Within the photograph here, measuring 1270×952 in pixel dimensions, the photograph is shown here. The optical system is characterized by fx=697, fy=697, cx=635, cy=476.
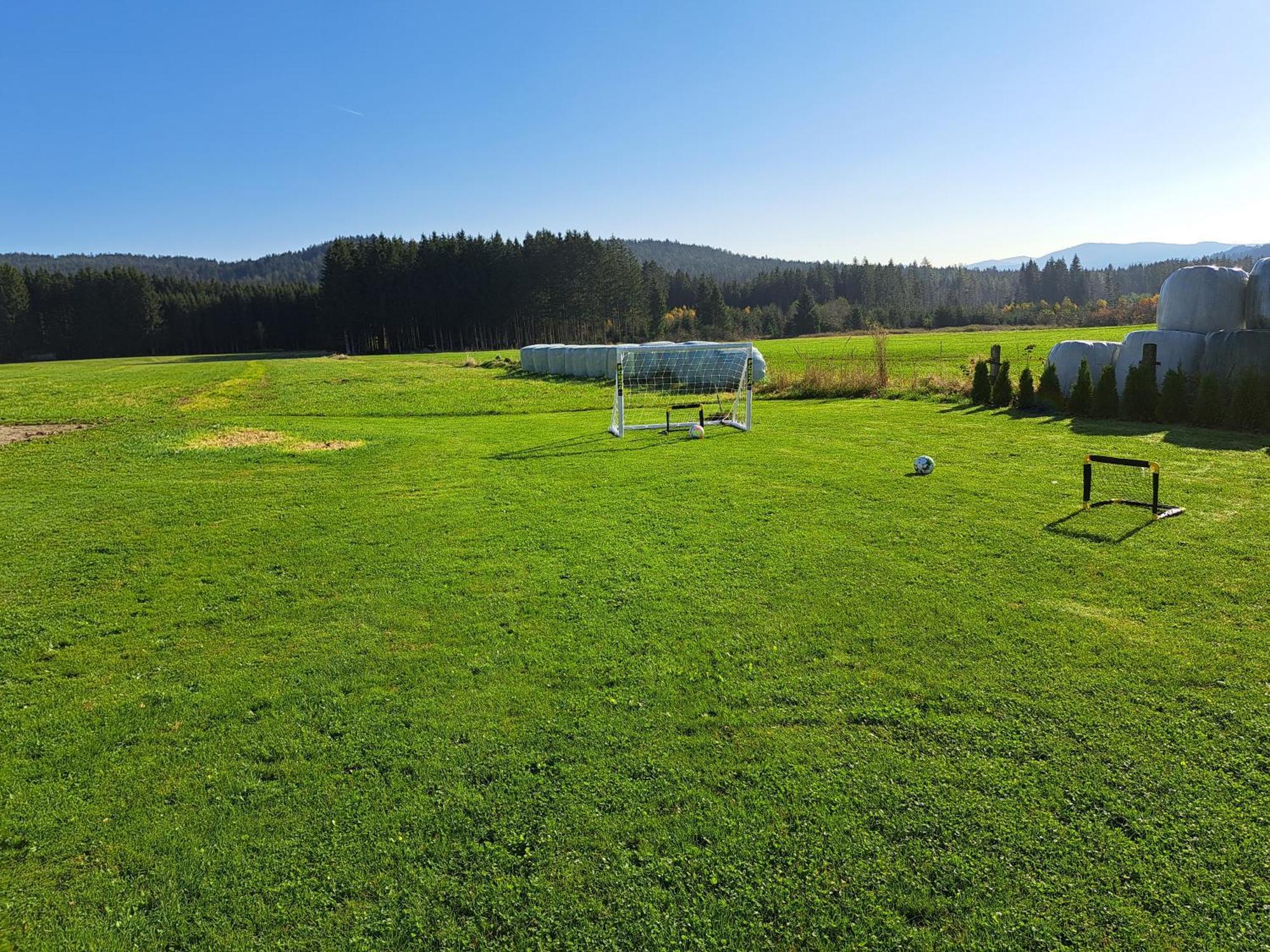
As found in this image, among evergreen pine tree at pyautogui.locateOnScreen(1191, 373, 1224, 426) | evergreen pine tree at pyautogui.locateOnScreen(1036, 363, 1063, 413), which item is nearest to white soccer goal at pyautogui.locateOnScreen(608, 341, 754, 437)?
evergreen pine tree at pyautogui.locateOnScreen(1036, 363, 1063, 413)

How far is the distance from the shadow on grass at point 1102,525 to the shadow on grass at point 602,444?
7.84m

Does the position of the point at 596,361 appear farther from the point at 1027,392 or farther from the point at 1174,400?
the point at 1174,400

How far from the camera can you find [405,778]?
3.82 metres

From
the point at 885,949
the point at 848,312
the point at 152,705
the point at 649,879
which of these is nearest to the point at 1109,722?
the point at 885,949

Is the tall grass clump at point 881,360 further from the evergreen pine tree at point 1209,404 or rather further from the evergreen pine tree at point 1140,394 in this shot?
the evergreen pine tree at point 1209,404

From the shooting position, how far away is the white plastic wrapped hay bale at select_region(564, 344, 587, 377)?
1458 inches

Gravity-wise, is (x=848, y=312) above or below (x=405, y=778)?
above

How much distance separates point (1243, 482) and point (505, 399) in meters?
21.7

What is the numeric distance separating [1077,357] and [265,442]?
19596 millimetres

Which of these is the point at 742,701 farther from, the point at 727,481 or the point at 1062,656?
the point at 727,481

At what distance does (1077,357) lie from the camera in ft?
57.6

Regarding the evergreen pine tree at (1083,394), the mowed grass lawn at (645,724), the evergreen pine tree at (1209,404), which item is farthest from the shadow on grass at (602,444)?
the evergreen pine tree at (1209,404)

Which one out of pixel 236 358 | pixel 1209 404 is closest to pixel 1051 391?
pixel 1209 404

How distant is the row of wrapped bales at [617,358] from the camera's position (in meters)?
26.4
